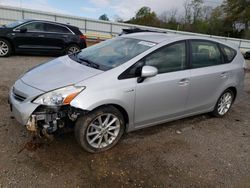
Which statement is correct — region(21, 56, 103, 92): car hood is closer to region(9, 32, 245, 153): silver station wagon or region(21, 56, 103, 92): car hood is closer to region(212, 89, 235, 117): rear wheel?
region(9, 32, 245, 153): silver station wagon

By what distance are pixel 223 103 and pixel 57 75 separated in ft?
11.1

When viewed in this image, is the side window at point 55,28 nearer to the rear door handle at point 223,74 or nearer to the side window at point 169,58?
the side window at point 169,58

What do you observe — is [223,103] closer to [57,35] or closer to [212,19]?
[57,35]

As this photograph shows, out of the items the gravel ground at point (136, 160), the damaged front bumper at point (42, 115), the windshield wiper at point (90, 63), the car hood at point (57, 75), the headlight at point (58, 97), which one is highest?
the windshield wiper at point (90, 63)

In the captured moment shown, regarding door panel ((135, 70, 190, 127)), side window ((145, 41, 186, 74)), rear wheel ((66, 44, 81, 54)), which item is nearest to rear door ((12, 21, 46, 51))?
rear wheel ((66, 44, 81, 54))

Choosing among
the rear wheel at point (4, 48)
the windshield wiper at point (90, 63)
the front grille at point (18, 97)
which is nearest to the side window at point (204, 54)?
the windshield wiper at point (90, 63)

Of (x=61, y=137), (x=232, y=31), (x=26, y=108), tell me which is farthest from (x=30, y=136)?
(x=232, y=31)

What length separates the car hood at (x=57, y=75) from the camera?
10.3 feet

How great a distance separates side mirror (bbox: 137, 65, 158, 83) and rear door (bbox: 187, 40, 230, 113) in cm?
90

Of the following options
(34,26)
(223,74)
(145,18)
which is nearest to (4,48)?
(34,26)

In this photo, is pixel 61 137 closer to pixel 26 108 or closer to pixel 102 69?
pixel 26 108

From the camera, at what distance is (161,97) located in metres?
3.71

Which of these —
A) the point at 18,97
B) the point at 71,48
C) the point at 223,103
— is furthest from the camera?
the point at 71,48

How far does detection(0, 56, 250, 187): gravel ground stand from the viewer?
112 inches
